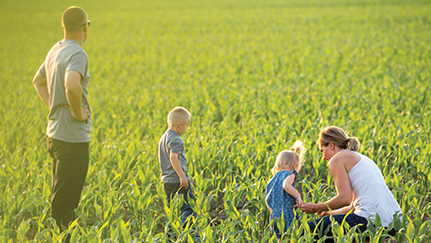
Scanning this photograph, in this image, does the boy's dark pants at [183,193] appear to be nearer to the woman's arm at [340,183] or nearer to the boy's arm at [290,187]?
the boy's arm at [290,187]

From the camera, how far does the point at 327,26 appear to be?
27469 mm

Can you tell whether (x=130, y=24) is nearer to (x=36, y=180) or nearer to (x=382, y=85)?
(x=382, y=85)

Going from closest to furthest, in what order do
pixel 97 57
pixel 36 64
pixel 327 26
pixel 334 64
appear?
pixel 334 64
pixel 36 64
pixel 97 57
pixel 327 26

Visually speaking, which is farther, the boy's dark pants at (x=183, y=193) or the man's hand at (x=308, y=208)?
the boy's dark pants at (x=183, y=193)

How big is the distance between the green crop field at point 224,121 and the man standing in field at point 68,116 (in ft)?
1.07

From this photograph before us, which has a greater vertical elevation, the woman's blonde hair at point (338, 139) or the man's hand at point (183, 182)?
the woman's blonde hair at point (338, 139)

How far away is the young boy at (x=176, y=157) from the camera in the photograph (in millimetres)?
3725

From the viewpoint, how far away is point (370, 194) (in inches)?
133

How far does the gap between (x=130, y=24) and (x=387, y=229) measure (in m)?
34.0

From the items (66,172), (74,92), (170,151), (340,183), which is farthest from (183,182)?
(340,183)

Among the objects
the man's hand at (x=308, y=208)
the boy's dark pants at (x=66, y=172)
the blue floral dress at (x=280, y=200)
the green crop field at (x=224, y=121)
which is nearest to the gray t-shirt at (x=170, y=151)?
the green crop field at (x=224, y=121)

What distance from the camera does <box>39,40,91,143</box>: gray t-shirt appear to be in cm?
326

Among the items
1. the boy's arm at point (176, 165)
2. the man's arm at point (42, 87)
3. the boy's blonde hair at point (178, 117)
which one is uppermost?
the man's arm at point (42, 87)

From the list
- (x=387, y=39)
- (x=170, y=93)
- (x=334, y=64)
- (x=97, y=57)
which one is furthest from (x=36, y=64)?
(x=387, y=39)
